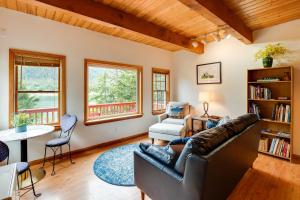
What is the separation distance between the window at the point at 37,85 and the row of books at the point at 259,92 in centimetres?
382

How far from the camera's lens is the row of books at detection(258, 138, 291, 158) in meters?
2.96

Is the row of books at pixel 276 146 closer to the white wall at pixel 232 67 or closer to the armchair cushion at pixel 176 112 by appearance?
the white wall at pixel 232 67

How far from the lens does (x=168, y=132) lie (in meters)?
3.53

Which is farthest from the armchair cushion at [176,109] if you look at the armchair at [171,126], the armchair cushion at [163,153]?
the armchair cushion at [163,153]

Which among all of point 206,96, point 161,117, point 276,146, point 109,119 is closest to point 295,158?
point 276,146

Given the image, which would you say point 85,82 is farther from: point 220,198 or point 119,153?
point 220,198

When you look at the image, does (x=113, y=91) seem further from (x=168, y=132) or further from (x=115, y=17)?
(x=115, y=17)

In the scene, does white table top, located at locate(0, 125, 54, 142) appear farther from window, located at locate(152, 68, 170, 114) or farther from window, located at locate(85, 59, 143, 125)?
window, located at locate(152, 68, 170, 114)

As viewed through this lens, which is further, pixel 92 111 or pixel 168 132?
pixel 92 111

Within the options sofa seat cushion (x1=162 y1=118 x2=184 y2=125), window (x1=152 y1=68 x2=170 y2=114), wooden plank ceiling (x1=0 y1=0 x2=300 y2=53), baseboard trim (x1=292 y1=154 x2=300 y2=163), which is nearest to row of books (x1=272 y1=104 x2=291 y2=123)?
baseboard trim (x1=292 y1=154 x2=300 y2=163)

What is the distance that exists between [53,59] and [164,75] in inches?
125

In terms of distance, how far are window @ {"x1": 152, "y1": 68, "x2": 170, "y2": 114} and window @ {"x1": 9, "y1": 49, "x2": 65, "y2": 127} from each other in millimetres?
2545

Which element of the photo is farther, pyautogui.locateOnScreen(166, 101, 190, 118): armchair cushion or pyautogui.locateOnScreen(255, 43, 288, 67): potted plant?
pyautogui.locateOnScreen(166, 101, 190, 118): armchair cushion

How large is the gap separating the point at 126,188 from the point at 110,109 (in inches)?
96.5
